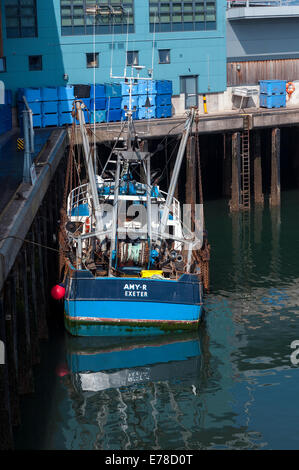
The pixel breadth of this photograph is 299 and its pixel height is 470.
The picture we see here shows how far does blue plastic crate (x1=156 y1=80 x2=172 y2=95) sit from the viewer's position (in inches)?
1795

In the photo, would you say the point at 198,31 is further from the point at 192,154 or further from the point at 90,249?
the point at 90,249

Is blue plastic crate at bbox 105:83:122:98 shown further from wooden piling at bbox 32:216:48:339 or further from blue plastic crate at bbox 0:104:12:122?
wooden piling at bbox 32:216:48:339

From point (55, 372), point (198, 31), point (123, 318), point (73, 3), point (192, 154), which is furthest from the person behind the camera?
point (198, 31)

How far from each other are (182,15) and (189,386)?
107 ft

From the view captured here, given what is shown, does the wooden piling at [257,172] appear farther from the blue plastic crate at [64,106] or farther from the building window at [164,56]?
the blue plastic crate at [64,106]

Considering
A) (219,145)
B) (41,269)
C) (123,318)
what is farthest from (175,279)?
(219,145)

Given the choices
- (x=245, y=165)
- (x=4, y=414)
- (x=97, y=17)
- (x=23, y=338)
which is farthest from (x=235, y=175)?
(x=4, y=414)

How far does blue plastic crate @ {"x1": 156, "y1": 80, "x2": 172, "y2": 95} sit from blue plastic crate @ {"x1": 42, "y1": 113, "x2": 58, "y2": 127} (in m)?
6.87

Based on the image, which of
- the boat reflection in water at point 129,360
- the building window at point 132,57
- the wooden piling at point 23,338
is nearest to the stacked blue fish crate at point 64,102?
the building window at point 132,57

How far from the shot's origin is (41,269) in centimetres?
2441

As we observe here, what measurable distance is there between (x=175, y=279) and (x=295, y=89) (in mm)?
30500

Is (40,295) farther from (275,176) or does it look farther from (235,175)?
(275,176)

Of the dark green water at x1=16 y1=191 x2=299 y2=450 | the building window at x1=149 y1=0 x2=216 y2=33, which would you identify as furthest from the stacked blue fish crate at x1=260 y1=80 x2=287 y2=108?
the dark green water at x1=16 y1=191 x2=299 y2=450

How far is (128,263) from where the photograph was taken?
26.5 meters
